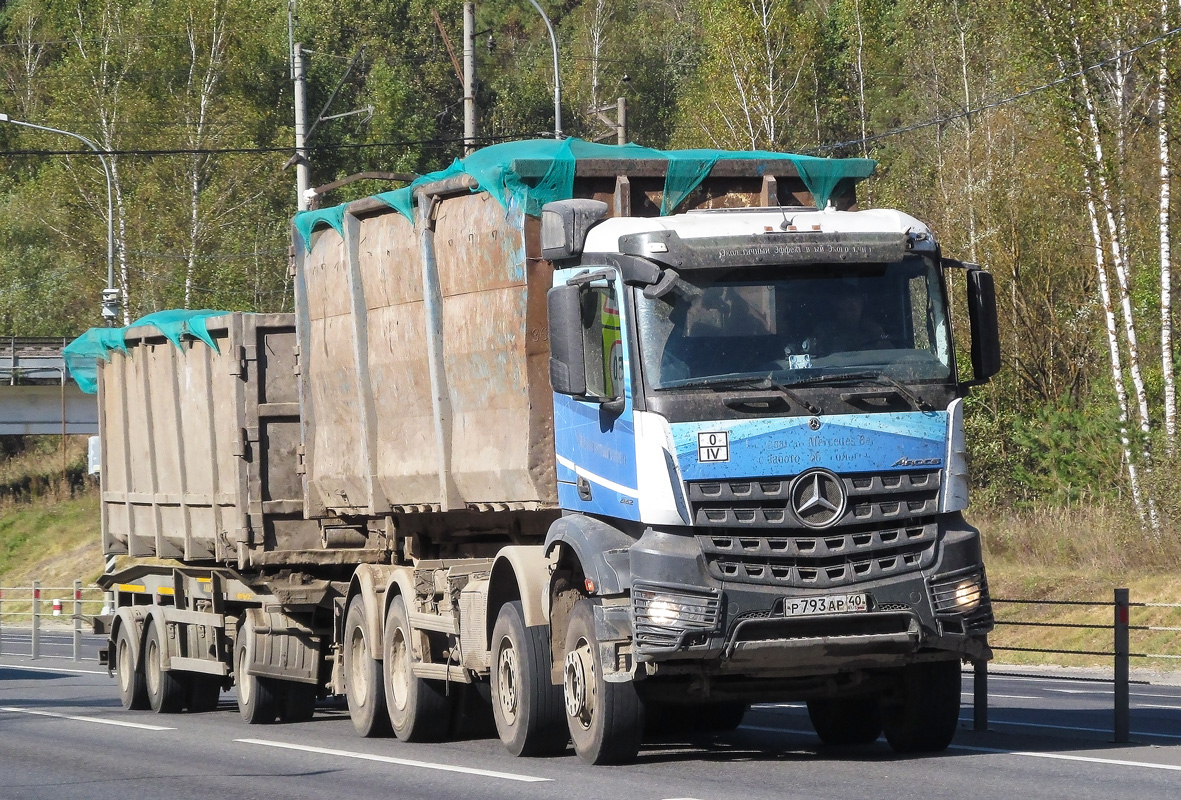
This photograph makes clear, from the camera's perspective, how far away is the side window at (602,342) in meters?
10.5

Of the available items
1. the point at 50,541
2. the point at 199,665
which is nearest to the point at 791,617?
the point at 199,665

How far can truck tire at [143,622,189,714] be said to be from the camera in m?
18.3

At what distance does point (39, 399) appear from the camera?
50938mm

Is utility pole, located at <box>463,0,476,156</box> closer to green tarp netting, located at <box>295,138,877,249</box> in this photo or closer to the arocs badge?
green tarp netting, located at <box>295,138,877,249</box>

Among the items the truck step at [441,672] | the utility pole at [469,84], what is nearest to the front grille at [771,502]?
the truck step at [441,672]

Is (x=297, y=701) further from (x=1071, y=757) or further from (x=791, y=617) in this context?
(x=1071, y=757)

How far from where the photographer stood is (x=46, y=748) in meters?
14.1

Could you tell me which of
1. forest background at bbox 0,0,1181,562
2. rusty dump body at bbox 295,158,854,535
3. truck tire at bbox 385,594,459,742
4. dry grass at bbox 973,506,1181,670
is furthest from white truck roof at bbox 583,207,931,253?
forest background at bbox 0,0,1181,562

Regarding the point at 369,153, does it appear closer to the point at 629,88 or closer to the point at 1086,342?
the point at 629,88

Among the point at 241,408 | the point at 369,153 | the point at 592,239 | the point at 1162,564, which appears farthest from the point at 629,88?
the point at 592,239

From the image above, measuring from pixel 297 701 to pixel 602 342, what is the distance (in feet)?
23.6

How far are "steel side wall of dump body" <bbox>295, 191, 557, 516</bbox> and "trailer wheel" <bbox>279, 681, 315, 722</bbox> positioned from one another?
1852mm

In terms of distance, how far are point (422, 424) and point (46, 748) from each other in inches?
156

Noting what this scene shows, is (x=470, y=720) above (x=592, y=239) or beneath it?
beneath
